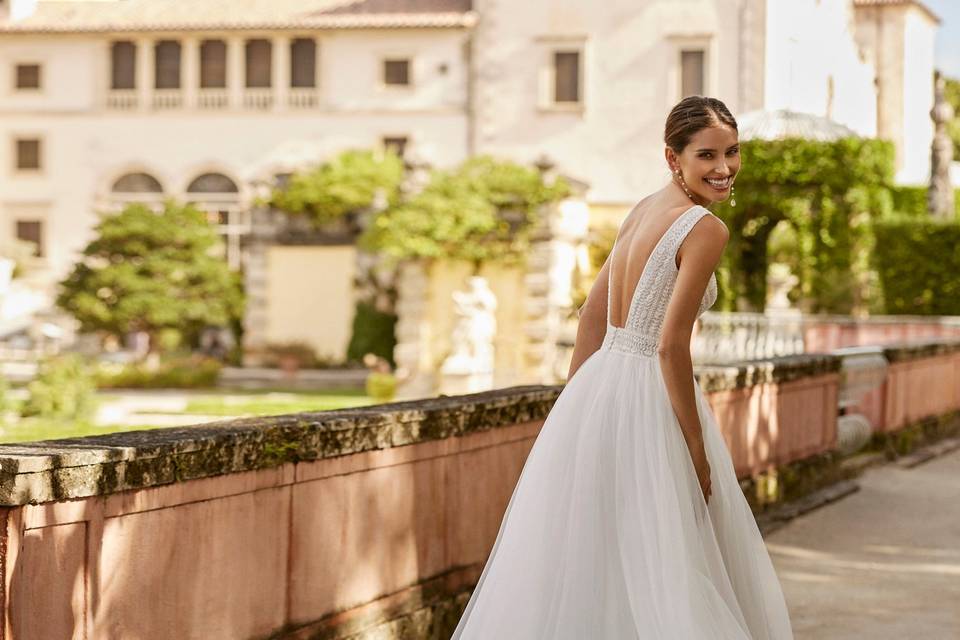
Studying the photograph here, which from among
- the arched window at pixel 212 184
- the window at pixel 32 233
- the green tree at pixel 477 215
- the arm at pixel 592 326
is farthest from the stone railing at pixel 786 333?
the window at pixel 32 233

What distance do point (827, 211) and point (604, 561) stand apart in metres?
21.2

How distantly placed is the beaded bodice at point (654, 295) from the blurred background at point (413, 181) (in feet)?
57.7

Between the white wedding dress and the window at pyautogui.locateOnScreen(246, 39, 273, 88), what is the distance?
40170mm

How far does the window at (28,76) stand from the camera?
145 feet

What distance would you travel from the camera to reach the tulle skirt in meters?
3.92

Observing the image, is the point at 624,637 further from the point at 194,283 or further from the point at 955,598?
the point at 194,283

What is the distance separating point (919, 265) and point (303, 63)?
21.3m

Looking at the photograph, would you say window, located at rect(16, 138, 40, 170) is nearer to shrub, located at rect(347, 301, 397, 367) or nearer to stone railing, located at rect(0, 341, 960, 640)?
shrub, located at rect(347, 301, 397, 367)

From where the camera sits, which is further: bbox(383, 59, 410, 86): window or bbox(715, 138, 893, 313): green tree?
bbox(383, 59, 410, 86): window

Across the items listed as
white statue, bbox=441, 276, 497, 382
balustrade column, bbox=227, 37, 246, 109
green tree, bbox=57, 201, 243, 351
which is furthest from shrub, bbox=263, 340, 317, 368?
balustrade column, bbox=227, 37, 246, 109

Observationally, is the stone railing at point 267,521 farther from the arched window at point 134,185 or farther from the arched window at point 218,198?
the arched window at point 134,185

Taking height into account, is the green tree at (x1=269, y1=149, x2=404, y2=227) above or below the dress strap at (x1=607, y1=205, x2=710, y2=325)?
above

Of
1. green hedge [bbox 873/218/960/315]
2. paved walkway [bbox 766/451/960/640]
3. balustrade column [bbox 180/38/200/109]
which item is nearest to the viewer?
paved walkway [bbox 766/451/960/640]

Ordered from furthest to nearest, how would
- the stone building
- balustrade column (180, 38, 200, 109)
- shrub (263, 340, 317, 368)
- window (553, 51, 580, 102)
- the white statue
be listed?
1. balustrade column (180, 38, 200, 109)
2. window (553, 51, 580, 102)
3. the stone building
4. shrub (263, 340, 317, 368)
5. the white statue
